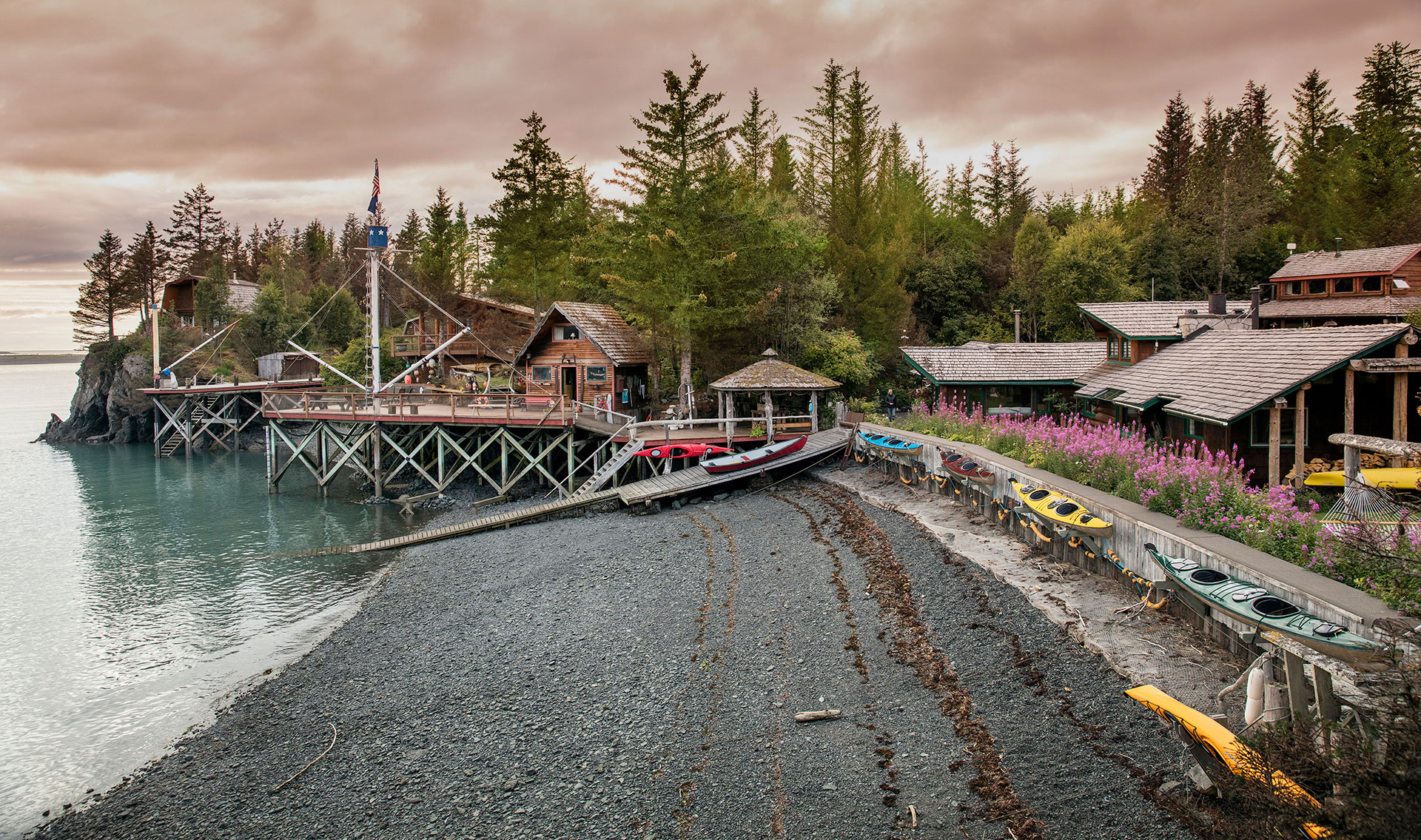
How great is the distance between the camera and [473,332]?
143 ft

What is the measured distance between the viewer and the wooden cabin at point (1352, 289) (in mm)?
23109

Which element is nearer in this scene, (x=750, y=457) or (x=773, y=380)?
(x=750, y=457)

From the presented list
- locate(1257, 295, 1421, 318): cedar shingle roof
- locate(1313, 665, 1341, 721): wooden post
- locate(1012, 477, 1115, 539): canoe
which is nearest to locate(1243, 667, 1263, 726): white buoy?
locate(1313, 665, 1341, 721): wooden post

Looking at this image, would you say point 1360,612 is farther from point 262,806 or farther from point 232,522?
point 232,522

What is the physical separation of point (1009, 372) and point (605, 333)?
1556 centimetres

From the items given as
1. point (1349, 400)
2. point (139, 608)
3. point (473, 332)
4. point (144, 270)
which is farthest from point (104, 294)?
point (1349, 400)

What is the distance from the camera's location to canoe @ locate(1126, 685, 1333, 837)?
449cm

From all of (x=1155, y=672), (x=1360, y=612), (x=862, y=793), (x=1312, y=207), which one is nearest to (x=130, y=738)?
(x=862, y=793)

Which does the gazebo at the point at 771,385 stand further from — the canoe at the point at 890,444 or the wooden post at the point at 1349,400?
the wooden post at the point at 1349,400

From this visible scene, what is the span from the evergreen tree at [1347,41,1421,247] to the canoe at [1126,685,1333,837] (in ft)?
126

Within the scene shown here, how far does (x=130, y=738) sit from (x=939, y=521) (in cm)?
1416

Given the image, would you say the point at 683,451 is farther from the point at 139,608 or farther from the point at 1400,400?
the point at 1400,400

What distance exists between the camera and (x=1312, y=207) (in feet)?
128

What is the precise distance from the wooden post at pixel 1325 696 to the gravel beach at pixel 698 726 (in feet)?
4.37
